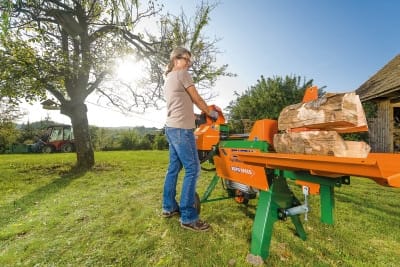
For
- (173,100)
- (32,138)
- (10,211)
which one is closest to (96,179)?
(10,211)

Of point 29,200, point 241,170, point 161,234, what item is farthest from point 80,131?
point 241,170

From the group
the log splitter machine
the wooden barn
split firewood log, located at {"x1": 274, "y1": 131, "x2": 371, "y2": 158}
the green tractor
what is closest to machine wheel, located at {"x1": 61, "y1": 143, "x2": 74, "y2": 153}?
the green tractor

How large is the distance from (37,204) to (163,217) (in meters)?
2.42

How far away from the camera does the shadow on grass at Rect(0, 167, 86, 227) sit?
382 centimetres

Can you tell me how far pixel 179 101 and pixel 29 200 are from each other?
367cm

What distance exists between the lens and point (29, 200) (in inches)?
188

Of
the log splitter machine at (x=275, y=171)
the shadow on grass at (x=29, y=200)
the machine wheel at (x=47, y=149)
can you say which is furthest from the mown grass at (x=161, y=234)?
the machine wheel at (x=47, y=149)

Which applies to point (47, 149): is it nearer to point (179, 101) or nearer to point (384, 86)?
point (179, 101)

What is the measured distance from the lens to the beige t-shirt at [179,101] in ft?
9.48

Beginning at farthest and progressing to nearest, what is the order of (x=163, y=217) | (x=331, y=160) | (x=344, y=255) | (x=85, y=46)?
(x=85, y=46)
(x=163, y=217)
(x=344, y=255)
(x=331, y=160)

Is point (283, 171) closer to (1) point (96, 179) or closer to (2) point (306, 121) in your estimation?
(2) point (306, 121)

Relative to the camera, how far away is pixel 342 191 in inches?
216

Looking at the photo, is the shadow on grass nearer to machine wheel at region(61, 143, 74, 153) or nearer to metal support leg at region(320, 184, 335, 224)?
metal support leg at region(320, 184, 335, 224)

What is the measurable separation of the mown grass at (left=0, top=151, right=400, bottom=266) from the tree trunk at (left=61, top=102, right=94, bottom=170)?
390 centimetres
